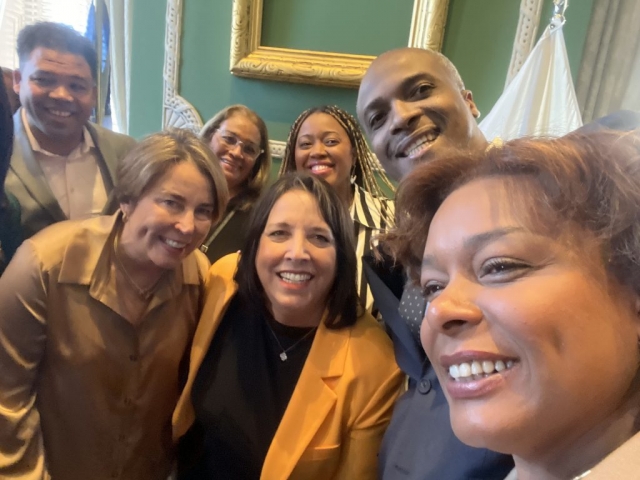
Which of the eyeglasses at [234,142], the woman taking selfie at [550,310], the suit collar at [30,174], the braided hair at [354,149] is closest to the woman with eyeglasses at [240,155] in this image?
the eyeglasses at [234,142]

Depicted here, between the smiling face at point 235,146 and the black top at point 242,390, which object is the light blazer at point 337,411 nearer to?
the black top at point 242,390

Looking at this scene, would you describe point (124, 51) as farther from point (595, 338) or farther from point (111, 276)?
point (595, 338)

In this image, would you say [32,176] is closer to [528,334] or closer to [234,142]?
[234,142]

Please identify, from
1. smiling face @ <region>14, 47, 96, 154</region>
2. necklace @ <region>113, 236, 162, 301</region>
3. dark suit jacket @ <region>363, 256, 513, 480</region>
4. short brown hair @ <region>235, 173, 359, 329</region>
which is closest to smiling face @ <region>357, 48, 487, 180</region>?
short brown hair @ <region>235, 173, 359, 329</region>

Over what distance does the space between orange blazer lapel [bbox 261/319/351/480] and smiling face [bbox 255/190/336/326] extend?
105 mm

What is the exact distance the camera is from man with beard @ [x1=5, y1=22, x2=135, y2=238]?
1688 mm

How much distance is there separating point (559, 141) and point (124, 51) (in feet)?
8.73

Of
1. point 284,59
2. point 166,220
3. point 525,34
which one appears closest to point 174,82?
point 284,59

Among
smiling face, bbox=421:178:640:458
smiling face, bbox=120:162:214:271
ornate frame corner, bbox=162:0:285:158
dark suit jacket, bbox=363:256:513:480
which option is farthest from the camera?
ornate frame corner, bbox=162:0:285:158

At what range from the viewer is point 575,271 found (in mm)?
599

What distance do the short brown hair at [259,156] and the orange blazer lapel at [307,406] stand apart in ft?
3.32

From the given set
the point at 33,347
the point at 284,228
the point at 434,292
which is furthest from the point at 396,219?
the point at 33,347

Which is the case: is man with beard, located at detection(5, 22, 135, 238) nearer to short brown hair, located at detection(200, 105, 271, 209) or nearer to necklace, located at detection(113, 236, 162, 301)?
necklace, located at detection(113, 236, 162, 301)

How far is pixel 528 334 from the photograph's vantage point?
580 mm
